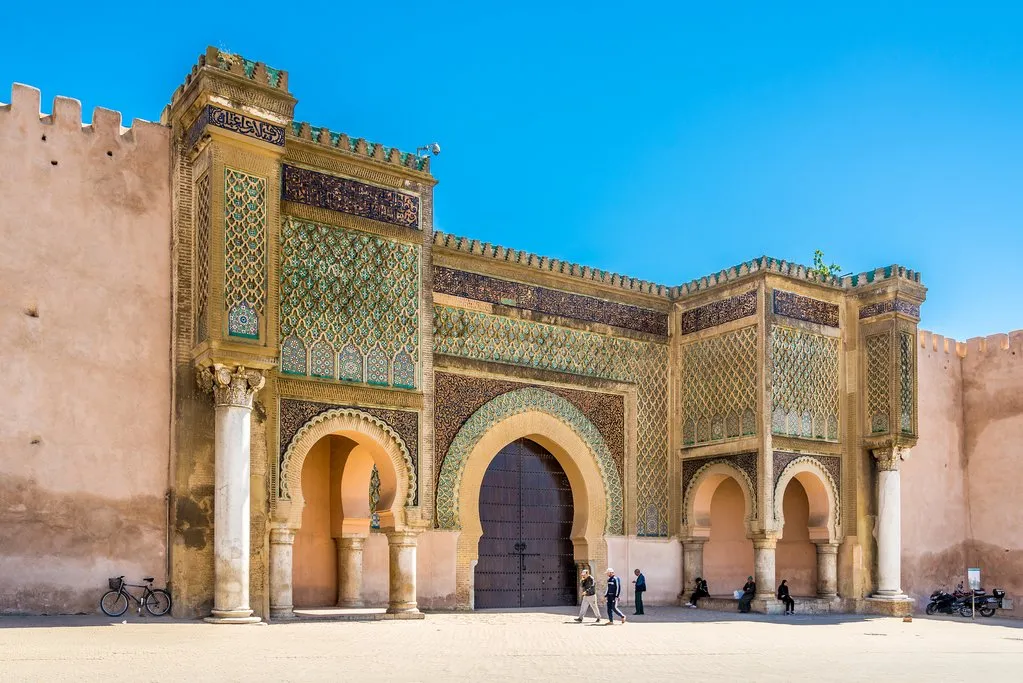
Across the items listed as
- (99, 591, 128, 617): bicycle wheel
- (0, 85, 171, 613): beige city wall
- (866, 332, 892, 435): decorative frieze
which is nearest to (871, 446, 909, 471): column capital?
(866, 332, 892, 435): decorative frieze

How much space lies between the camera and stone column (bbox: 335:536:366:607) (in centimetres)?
1163

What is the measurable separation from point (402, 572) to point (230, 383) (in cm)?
279

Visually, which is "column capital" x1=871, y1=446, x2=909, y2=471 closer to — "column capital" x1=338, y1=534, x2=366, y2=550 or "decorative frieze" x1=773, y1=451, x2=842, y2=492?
"decorative frieze" x1=773, y1=451, x2=842, y2=492

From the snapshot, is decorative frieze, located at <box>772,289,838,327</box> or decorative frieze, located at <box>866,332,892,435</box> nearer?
decorative frieze, located at <box>772,289,838,327</box>

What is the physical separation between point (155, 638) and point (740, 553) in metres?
9.47

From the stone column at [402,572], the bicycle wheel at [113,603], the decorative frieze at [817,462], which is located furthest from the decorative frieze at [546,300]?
the bicycle wheel at [113,603]

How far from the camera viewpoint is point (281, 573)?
1003 centimetres

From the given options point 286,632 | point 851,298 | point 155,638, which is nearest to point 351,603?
point 286,632

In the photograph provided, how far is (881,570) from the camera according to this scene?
13.6m

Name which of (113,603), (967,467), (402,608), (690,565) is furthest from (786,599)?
(113,603)

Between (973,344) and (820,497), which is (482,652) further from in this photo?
(973,344)

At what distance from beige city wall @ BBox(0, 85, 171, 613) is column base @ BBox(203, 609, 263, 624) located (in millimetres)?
628

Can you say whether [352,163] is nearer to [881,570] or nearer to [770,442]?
[770,442]

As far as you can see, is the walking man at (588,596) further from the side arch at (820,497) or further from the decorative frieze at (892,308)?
the decorative frieze at (892,308)
